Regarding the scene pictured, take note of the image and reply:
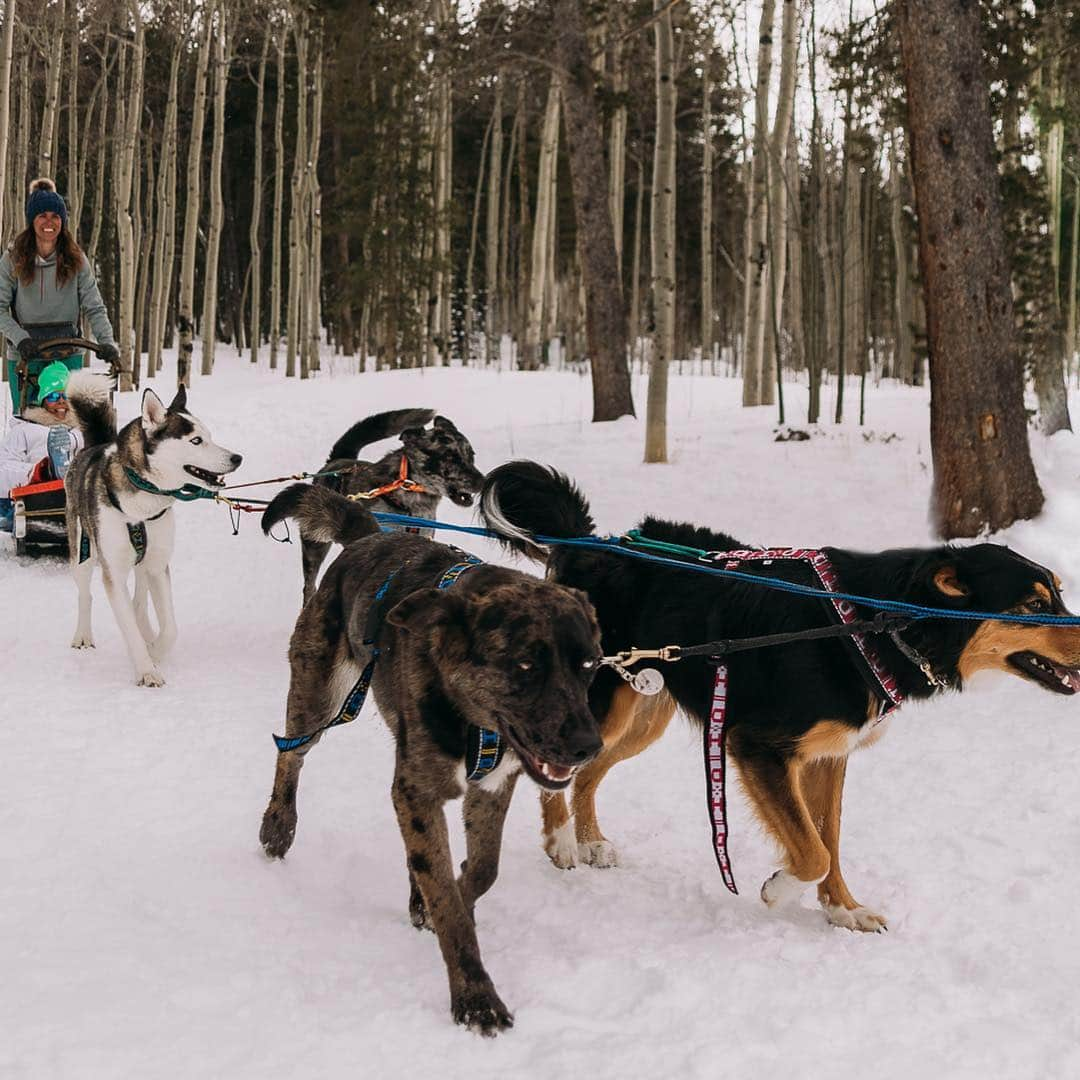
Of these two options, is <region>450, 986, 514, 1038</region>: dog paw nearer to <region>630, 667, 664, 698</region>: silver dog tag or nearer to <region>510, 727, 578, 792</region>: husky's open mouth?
<region>510, 727, 578, 792</region>: husky's open mouth

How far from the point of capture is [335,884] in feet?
12.7

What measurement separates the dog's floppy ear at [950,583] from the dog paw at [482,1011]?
178cm

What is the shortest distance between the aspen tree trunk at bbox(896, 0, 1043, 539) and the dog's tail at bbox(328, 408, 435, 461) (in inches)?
140

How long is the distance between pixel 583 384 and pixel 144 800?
56.5 feet

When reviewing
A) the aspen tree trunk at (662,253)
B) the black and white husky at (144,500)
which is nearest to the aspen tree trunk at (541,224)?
the aspen tree trunk at (662,253)

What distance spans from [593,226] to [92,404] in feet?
25.9

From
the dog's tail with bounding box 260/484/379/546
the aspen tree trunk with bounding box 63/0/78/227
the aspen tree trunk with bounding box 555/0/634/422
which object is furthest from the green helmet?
the aspen tree trunk with bounding box 63/0/78/227

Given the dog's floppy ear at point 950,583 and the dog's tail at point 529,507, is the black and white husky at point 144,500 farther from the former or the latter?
the dog's floppy ear at point 950,583

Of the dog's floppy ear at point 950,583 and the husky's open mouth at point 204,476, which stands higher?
the husky's open mouth at point 204,476

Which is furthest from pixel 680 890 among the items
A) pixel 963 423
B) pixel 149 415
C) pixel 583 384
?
pixel 583 384

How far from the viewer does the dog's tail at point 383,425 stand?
7.23 m

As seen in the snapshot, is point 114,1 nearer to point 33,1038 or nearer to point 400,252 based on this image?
point 400,252

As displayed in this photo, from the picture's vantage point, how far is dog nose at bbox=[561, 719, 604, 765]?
110 inches

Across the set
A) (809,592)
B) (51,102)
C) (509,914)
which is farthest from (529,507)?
(51,102)
